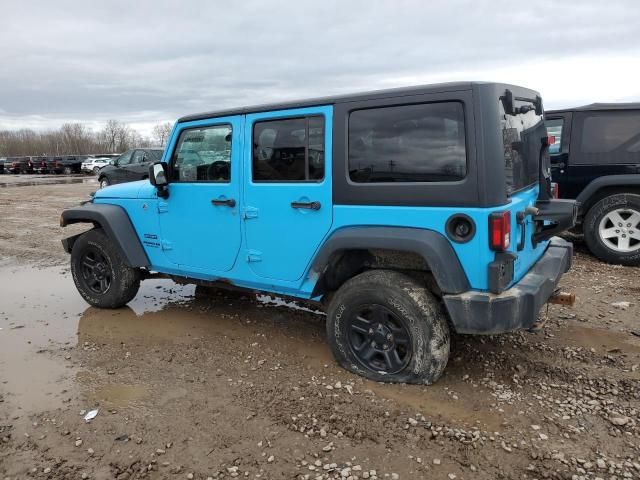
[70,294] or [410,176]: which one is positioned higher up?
[410,176]

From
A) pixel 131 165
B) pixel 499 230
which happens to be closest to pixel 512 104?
pixel 499 230

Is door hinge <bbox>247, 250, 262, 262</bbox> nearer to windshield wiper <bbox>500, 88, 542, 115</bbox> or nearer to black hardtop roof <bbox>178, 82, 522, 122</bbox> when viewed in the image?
black hardtop roof <bbox>178, 82, 522, 122</bbox>

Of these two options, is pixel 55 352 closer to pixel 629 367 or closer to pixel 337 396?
pixel 337 396

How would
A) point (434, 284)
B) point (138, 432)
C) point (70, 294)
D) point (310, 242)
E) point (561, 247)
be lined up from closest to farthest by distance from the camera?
point (138, 432) → point (434, 284) → point (310, 242) → point (561, 247) → point (70, 294)

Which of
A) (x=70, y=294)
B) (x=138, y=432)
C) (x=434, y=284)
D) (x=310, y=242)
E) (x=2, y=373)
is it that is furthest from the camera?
(x=70, y=294)

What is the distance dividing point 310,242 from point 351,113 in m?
0.97

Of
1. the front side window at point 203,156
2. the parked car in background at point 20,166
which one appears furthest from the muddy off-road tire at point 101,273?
the parked car in background at point 20,166

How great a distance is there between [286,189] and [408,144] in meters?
1.01

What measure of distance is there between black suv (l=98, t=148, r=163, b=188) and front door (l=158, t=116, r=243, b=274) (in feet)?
44.6

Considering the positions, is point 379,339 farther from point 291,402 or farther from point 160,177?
point 160,177

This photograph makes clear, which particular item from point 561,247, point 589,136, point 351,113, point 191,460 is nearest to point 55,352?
point 191,460

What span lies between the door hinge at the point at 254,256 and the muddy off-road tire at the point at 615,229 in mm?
4851

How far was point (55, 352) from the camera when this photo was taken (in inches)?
173

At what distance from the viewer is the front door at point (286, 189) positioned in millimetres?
3653
